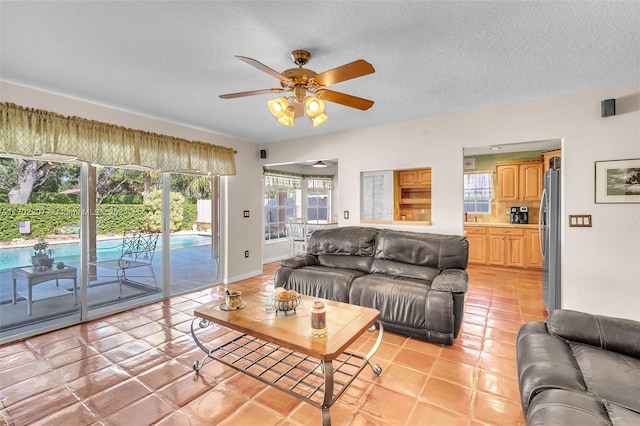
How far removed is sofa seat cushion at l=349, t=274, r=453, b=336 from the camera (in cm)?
262

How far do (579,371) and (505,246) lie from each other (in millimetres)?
4702

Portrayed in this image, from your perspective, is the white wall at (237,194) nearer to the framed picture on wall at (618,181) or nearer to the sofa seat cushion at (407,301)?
the sofa seat cushion at (407,301)

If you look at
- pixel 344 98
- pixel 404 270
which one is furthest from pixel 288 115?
pixel 404 270

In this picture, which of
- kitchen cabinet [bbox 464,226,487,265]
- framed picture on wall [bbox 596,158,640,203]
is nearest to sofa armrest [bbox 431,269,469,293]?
framed picture on wall [bbox 596,158,640,203]

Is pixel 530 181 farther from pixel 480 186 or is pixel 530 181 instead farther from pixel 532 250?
pixel 532 250

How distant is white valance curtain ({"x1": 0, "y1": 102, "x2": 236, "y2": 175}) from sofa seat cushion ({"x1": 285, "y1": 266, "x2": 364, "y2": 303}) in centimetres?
219

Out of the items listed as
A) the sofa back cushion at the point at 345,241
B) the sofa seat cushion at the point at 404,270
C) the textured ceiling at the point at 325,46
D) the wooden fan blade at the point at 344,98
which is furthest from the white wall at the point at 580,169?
the wooden fan blade at the point at 344,98

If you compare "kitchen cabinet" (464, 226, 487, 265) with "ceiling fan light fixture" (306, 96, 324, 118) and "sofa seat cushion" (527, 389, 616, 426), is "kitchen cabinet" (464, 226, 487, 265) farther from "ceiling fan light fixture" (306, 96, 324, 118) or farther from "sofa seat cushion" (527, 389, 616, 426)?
"sofa seat cushion" (527, 389, 616, 426)

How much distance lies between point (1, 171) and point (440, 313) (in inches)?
172

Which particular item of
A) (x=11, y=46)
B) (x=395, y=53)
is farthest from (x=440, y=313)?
(x=11, y=46)

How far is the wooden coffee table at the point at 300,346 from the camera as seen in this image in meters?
1.70

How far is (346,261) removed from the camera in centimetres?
382

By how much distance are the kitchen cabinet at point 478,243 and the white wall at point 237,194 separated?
4133mm

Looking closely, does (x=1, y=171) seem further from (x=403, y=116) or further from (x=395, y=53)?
(x=403, y=116)
